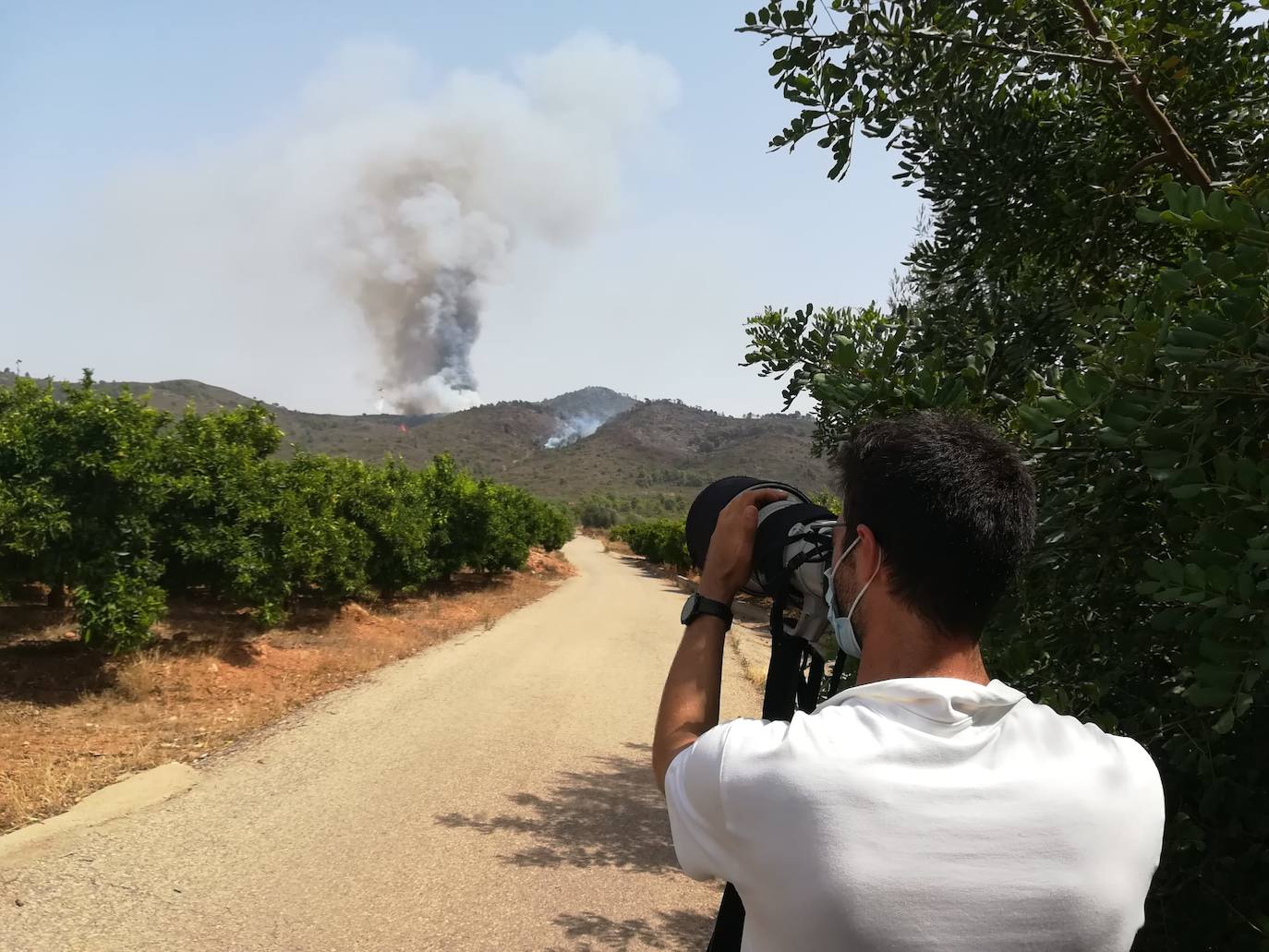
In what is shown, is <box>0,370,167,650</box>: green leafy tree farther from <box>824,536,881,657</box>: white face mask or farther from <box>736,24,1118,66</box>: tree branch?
<box>824,536,881,657</box>: white face mask

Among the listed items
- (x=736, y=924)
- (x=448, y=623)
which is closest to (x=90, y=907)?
(x=736, y=924)

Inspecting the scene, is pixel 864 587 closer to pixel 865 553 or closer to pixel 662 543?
pixel 865 553

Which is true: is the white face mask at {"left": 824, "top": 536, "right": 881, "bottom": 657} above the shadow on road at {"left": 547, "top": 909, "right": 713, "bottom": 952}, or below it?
above

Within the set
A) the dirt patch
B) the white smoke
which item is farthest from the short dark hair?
the white smoke

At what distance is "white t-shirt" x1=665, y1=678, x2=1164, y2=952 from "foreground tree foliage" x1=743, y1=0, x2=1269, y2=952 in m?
0.48

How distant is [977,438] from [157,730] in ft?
25.1

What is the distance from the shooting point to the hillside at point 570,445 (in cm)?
10581

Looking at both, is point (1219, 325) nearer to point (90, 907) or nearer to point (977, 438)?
point (977, 438)

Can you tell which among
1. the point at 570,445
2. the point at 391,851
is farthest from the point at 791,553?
the point at 570,445

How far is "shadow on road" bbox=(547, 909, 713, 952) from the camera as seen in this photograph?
12.7 feet

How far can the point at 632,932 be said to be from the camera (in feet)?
13.2

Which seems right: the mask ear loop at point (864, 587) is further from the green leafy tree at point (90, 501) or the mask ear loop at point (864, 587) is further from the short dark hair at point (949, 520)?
the green leafy tree at point (90, 501)

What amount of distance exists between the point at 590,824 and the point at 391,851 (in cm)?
147

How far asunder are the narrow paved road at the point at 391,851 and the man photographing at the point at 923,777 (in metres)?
3.49
